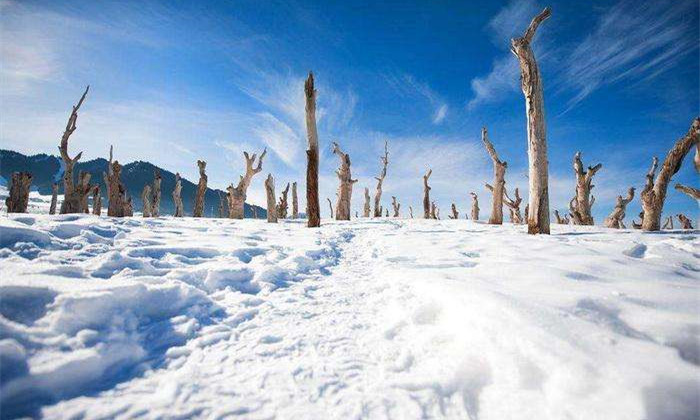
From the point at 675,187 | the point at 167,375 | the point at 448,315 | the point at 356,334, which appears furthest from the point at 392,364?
the point at 675,187

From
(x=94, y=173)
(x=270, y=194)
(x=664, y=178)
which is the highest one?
(x=94, y=173)

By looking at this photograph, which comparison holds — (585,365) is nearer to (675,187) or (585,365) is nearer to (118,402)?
(118,402)

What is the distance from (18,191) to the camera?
37.4ft

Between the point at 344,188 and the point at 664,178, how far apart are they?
11933 millimetres

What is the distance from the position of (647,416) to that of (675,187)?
9586 millimetres

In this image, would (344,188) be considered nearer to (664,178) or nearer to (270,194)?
(270,194)

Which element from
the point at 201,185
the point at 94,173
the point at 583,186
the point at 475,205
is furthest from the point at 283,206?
the point at 94,173

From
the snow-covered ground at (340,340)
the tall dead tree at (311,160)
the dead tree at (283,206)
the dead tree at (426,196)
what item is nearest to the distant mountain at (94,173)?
the dead tree at (283,206)

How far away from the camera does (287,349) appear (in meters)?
1.99

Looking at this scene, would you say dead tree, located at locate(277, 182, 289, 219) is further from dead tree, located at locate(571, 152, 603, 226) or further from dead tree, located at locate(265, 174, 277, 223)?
dead tree, located at locate(571, 152, 603, 226)

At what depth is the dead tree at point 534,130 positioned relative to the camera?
285 inches

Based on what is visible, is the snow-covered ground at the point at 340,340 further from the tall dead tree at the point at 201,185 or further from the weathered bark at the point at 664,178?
the tall dead tree at the point at 201,185

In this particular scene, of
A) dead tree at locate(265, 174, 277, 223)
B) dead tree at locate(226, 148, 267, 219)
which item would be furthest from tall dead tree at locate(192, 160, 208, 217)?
dead tree at locate(265, 174, 277, 223)

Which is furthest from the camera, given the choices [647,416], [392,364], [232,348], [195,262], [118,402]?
[195,262]
